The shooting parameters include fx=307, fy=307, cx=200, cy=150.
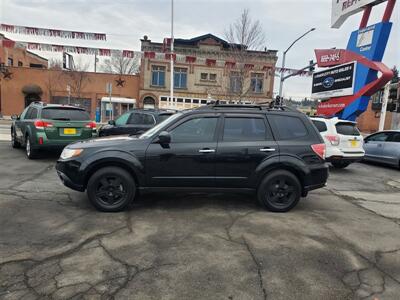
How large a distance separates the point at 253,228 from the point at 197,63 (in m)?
31.5

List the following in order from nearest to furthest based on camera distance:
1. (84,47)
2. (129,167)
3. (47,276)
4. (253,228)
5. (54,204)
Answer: (47,276)
(253,228)
(129,167)
(54,204)
(84,47)

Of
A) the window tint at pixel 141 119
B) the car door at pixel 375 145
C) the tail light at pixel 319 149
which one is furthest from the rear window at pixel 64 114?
the car door at pixel 375 145

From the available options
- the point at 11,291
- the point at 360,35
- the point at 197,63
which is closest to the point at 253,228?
the point at 11,291

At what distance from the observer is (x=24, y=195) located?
5762mm

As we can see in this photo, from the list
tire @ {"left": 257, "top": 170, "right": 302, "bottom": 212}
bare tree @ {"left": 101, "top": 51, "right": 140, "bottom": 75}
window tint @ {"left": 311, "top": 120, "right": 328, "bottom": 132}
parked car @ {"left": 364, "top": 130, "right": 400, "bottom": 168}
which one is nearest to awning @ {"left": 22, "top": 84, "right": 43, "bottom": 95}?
bare tree @ {"left": 101, "top": 51, "right": 140, "bottom": 75}

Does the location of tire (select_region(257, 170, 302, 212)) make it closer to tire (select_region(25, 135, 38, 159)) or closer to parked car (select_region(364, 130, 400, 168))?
tire (select_region(25, 135, 38, 159))

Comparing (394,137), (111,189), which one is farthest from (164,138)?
(394,137)

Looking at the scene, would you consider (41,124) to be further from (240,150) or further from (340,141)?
(340,141)

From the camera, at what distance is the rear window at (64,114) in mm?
8969

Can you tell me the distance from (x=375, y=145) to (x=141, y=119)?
8837 mm

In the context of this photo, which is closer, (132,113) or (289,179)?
(289,179)

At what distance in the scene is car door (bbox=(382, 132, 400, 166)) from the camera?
10804 millimetres

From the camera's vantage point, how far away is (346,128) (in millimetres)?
9602

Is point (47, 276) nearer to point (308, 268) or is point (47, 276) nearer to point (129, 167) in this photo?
point (129, 167)
